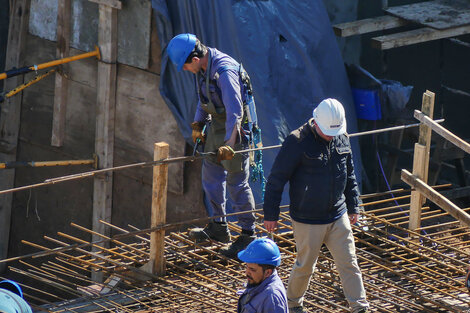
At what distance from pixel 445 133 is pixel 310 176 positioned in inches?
77.1

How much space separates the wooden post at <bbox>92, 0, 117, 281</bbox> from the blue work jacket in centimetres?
628

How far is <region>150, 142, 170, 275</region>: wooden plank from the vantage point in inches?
321

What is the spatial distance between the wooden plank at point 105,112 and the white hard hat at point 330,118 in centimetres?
539

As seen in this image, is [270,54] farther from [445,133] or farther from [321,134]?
[321,134]

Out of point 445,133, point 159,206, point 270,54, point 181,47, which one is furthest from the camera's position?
point 270,54

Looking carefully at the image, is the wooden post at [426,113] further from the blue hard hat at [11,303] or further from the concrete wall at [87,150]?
the blue hard hat at [11,303]

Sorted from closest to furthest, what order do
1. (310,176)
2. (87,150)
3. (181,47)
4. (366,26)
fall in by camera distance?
(310,176)
(181,47)
(366,26)
(87,150)

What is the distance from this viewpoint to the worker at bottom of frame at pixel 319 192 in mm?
6996

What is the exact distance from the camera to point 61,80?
41.1 feet

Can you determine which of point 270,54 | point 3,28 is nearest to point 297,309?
point 270,54

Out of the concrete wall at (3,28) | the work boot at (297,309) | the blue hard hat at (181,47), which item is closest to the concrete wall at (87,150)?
the concrete wall at (3,28)

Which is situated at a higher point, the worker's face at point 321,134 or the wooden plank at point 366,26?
the wooden plank at point 366,26

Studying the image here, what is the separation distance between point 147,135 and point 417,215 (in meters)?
3.94

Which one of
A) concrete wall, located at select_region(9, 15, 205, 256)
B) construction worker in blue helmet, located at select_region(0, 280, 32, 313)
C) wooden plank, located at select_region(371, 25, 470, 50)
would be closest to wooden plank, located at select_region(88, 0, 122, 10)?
concrete wall, located at select_region(9, 15, 205, 256)
